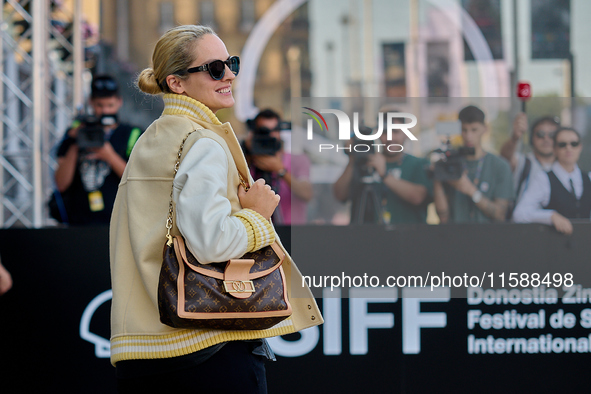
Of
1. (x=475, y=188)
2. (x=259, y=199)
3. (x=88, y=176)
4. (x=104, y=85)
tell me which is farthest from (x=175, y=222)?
(x=104, y=85)

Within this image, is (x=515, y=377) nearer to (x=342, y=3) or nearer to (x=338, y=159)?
(x=338, y=159)

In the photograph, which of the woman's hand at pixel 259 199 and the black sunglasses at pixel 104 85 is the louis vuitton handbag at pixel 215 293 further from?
the black sunglasses at pixel 104 85

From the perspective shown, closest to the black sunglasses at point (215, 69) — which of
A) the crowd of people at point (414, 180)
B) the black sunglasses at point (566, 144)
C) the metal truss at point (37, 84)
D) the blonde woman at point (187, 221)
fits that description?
the blonde woman at point (187, 221)

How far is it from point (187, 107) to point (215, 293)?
19.2 inches

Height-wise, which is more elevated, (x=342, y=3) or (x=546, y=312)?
(x=342, y=3)

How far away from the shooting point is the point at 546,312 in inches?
120

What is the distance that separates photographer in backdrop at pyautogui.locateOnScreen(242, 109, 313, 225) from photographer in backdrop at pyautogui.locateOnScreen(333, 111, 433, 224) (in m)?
0.31

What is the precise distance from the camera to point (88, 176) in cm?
404

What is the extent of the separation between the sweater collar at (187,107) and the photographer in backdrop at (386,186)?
1871mm

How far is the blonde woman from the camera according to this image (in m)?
1.49

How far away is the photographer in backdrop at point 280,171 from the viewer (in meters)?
3.82

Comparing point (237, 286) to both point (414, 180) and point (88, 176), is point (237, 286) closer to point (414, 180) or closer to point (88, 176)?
point (414, 180)

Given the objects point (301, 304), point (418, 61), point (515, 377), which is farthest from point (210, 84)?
point (418, 61)

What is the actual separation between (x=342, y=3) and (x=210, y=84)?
511 centimetres
